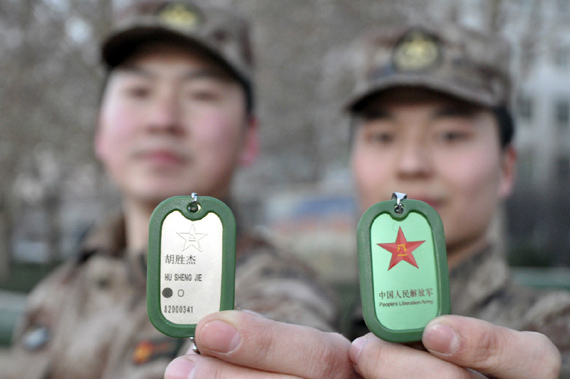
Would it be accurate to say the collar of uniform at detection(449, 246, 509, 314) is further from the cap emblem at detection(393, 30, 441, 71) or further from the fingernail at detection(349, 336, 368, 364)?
the fingernail at detection(349, 336, 368, 364)

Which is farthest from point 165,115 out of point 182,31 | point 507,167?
point 507,167

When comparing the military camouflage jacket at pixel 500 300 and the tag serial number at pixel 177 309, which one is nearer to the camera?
the tag serial number at pixel 177 309

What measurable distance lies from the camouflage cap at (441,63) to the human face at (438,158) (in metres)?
0.05

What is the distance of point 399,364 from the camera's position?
85 centimetres

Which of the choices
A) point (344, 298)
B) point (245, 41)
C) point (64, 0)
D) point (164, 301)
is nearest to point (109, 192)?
point (64, 0)

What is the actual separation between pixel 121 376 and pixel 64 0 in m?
7.02

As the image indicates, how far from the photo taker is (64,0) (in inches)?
289

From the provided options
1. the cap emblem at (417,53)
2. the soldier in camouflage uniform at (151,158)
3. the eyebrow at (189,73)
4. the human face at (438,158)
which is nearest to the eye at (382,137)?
the human face at (438,158)

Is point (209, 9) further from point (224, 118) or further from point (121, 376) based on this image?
point (121, 376)

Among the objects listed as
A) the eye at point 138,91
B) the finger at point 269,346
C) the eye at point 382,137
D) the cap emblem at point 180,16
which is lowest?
the finger at point 269,346

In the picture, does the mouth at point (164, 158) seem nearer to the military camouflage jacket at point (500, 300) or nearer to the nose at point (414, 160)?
the nose at point (414, 160)

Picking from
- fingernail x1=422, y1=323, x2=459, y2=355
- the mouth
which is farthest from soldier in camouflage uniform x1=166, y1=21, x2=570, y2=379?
the mouth

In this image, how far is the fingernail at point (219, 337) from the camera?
812 mm

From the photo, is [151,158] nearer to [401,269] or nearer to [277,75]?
[401,269]
